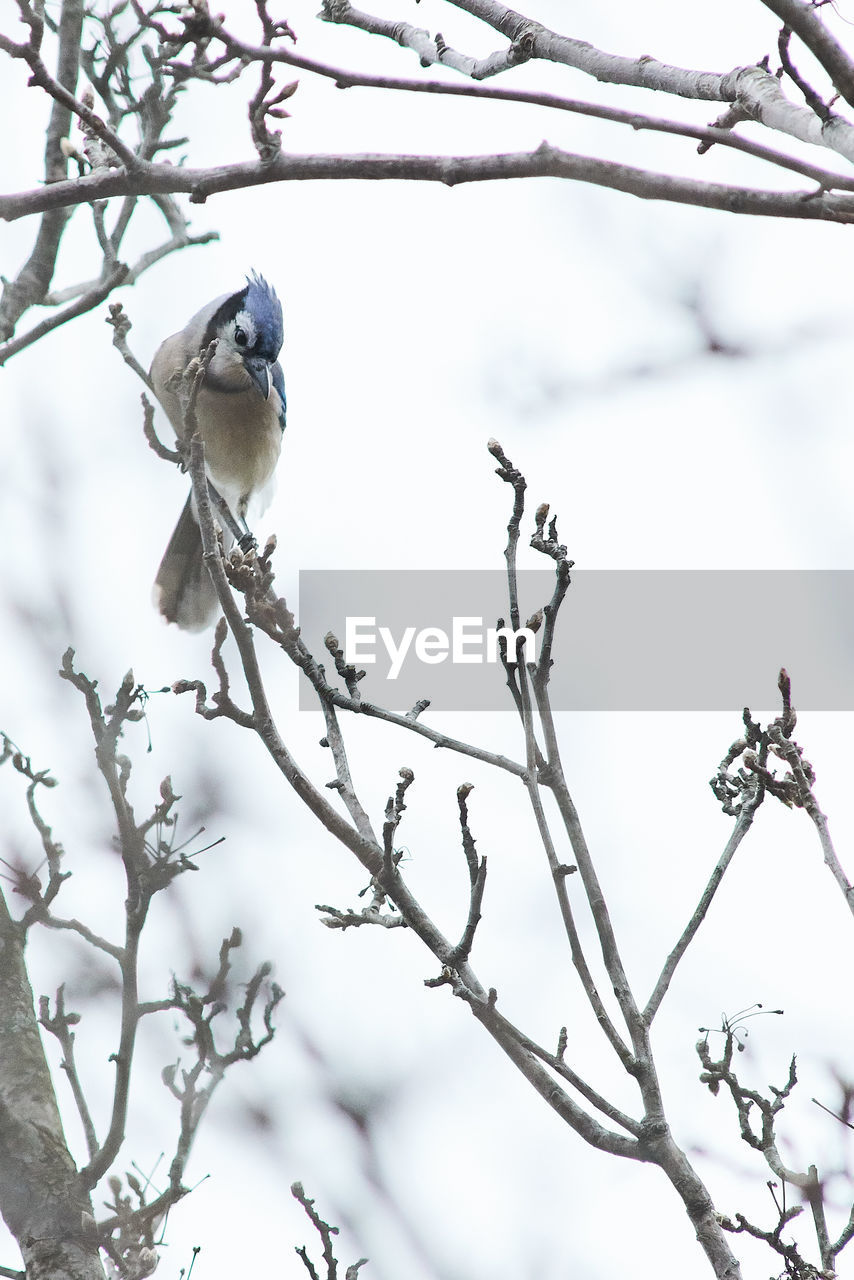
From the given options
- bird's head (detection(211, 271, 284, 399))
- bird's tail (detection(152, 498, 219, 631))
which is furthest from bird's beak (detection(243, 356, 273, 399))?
bird's tail (detection(152, 498, 219, 631))

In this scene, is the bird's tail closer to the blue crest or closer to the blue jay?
the blue jay

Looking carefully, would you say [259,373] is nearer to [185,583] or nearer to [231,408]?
[231,408]

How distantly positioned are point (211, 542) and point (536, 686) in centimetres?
93

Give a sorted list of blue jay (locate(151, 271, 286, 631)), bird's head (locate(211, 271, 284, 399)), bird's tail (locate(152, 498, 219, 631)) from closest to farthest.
A: 1. bird's tail (locate(152, 498, 219, 631))
2. blue jay (locate(151, 271, 286, 631))
3. bird's head (locate(211, 271, 284, 399))

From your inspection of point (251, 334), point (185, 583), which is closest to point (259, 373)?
point (251, 334)

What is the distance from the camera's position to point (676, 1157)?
242 cm

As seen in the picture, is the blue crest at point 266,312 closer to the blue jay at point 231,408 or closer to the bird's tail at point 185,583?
the blue jay at point 231,408

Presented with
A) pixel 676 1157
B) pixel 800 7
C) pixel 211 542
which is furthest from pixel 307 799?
pixel 800 7

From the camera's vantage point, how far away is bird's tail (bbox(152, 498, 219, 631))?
6.18 metres

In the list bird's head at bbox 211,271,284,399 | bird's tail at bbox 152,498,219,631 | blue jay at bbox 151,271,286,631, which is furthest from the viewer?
bird's head at bbox 211,271,284,399

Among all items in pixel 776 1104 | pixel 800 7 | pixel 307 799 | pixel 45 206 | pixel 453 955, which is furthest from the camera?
pixel 776 1104

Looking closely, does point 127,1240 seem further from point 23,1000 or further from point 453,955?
point 453,955

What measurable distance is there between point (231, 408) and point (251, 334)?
15.8 inches

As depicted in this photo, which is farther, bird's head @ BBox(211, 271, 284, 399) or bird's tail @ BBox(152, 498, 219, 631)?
bird's head @ BBox(211, 271, 284, 399)
